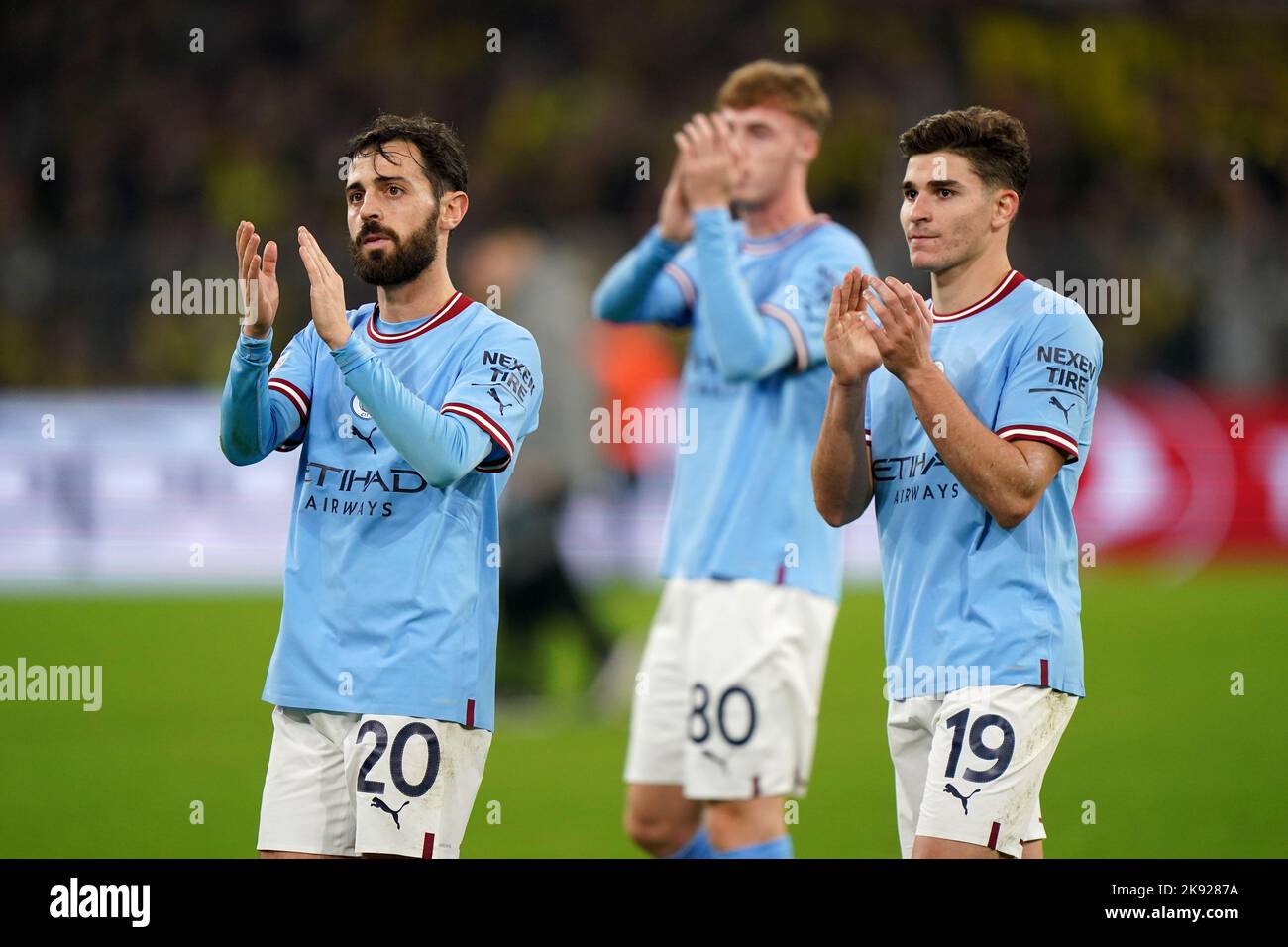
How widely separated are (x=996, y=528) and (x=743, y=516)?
154 cm

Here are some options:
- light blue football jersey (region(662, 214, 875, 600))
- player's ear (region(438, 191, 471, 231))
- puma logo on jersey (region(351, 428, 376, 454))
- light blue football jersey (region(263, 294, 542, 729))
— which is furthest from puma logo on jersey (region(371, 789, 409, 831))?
light blue football jersey (region(662, 214, 875, 600))

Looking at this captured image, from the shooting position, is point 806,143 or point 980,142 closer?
point 980,142

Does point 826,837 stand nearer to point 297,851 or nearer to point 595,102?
point 297,851

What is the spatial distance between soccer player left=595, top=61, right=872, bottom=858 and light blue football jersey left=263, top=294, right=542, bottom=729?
4.58 ft

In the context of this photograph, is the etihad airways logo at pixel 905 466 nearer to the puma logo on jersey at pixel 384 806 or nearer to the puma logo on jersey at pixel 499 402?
the puma logo on jersey at pixel 499 402

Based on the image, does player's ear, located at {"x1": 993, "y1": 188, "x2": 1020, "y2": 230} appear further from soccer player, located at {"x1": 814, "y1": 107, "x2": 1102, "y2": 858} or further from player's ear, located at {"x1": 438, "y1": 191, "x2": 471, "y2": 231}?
player's ear, located at {"x1": 438, "y1": 191, "x2": 471, "y2": 231}

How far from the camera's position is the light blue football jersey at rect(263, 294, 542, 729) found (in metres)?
3.71

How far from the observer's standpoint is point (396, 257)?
3.79 metres

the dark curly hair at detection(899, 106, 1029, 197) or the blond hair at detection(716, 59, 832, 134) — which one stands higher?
the blond hair at detection(716, 59, 832, 134)

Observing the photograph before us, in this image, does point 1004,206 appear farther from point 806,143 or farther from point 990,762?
point 806,143

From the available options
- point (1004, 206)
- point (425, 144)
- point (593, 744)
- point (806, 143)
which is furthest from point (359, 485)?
point (593, 744)

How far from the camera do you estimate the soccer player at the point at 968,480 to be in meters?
3.67

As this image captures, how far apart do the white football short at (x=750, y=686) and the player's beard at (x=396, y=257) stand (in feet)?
5.98

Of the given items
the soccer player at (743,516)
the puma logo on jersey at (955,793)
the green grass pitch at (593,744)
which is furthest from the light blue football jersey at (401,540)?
the green grass pitch at (593,744)
